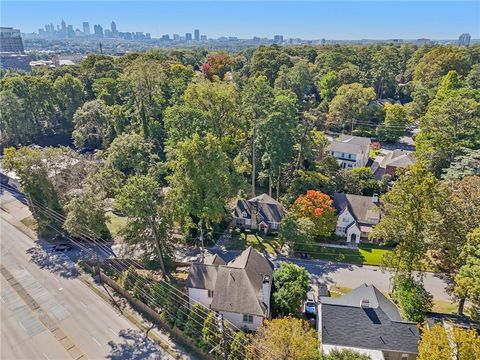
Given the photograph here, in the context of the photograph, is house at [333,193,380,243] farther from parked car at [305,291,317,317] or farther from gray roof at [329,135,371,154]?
gray roof at [329,135,371,154]

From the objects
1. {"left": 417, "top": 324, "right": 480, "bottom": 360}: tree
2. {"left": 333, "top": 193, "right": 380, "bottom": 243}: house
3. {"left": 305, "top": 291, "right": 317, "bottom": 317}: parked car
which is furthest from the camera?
{"left": 333, "top": 193, "right": 380, "bottom": 243}: house

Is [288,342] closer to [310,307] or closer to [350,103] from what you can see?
[310,307]

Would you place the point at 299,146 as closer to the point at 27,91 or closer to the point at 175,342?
the point at 175,342

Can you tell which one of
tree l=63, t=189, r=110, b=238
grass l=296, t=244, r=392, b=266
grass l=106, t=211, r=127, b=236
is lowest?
grass l=106, t=211, r=127, b=236

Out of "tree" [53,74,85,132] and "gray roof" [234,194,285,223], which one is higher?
"tree" [53,74,85,132]

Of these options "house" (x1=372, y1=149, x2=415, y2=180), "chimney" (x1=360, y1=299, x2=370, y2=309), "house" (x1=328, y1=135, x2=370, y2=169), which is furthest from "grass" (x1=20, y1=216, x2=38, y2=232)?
"house" (x1=372, y1=149, x2=415, y2=180)

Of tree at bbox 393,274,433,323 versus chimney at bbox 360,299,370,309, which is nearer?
chimney at bbox 360,299,370,309

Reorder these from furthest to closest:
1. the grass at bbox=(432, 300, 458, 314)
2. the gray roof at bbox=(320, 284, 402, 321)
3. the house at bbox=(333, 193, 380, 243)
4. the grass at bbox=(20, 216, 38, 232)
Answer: the grass at bbox=(20, 216, 38, 232) → the house at bbox=(333, 193, 380, 243) → the grass at bbox=(432, 300, 458, 314) → the gray roof at bbox=(320, 284, 402, 321)
